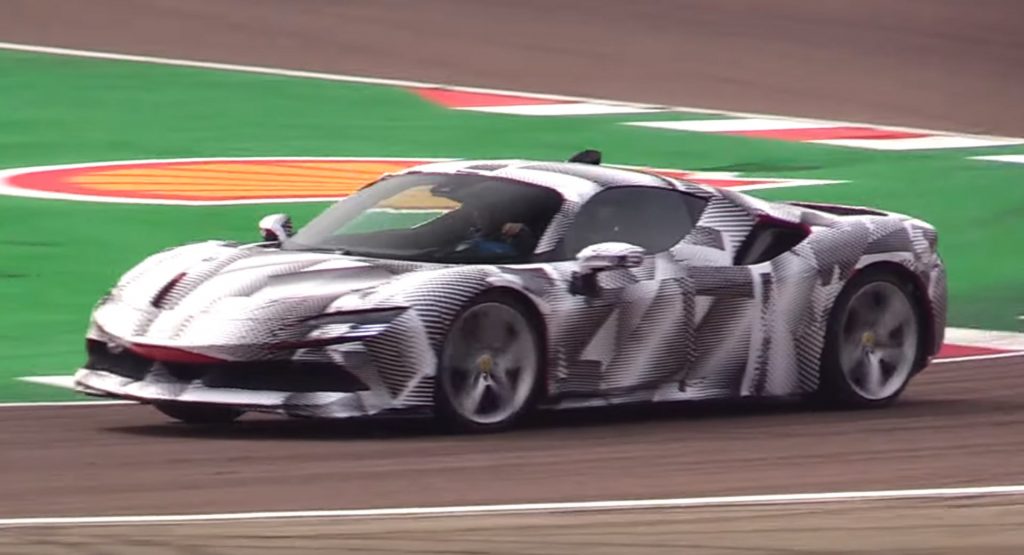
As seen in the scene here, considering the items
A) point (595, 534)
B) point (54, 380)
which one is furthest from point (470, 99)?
point (595, 534)

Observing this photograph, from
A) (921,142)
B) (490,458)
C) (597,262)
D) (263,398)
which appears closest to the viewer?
(490,458)

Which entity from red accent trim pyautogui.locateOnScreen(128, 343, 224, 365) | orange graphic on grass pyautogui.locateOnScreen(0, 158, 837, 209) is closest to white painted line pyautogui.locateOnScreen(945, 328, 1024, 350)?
orange graphic on grass pyautogui.locateOnScreen(0, 158, 837, 209)

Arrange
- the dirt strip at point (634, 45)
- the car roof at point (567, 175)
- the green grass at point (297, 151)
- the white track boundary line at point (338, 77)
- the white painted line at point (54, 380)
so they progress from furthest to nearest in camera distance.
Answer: the dirt strip at point (634, 45) → the white track boundary line at point (338, 77) → the green grass at point (297, 151) → the white painted line at point (54, 380) → the car roof at point (567, 175)

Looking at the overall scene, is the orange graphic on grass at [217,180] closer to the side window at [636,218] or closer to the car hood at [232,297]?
the side window at [636,218]

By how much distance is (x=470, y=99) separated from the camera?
74.9 feet

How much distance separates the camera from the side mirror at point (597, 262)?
34.9ft

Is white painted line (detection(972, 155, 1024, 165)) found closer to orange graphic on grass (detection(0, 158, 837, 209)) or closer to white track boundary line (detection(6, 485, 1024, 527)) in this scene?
orange graphic on grass (detection(0, 158, 837, 209))

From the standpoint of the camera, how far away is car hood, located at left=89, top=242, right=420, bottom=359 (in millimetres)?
10047

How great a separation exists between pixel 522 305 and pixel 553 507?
7.55 ft

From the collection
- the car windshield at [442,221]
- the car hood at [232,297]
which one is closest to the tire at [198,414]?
the car hood at [232,297]

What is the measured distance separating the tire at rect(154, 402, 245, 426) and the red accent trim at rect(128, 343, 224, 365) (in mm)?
211

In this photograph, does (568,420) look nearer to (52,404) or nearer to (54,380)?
(52,404)

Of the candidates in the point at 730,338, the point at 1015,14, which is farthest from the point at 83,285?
the point at 1015,14

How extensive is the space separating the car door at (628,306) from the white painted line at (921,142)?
420 inches
